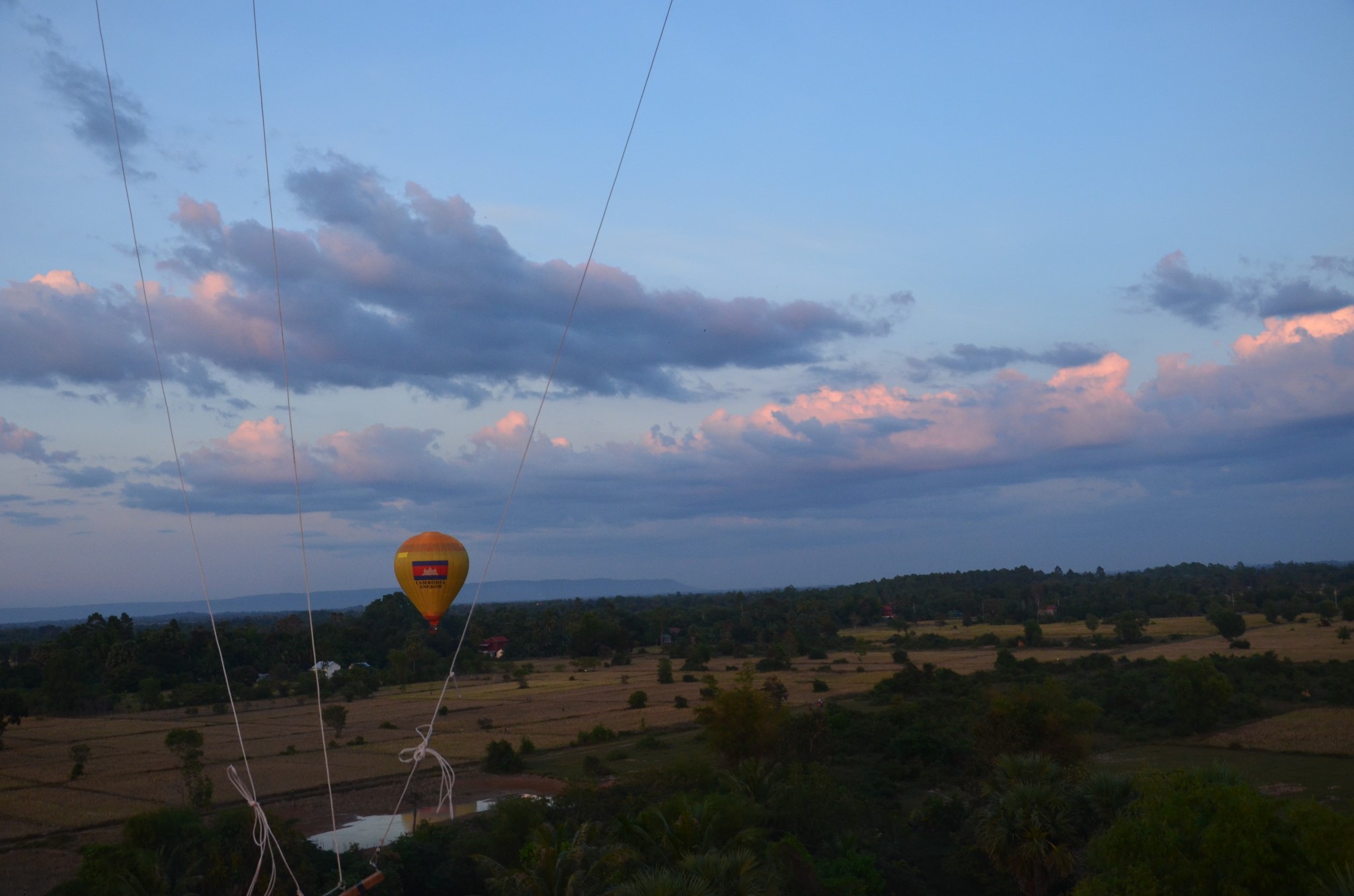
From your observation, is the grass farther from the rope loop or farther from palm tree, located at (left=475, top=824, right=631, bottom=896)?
the rope loop

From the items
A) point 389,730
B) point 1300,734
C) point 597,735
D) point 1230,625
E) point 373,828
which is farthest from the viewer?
point 1230,625

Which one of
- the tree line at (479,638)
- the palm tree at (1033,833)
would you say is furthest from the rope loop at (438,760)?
the tree line at (479,638)

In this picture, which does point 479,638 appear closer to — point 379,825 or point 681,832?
point 379,825

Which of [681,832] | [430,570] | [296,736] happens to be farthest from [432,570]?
[296,736]

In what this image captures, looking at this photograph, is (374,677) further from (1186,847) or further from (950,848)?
(1186,847)

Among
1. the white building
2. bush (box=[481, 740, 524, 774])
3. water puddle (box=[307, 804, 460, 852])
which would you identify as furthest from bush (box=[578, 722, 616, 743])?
the white building

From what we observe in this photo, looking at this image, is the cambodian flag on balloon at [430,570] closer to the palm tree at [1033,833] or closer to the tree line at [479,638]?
the palm tree at [1033,833]

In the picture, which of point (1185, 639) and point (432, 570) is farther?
point (1185, 639)

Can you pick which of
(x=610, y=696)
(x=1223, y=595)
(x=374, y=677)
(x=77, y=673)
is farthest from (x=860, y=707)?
(x=1223, y=595)

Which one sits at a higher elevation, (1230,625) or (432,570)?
(432,570)
